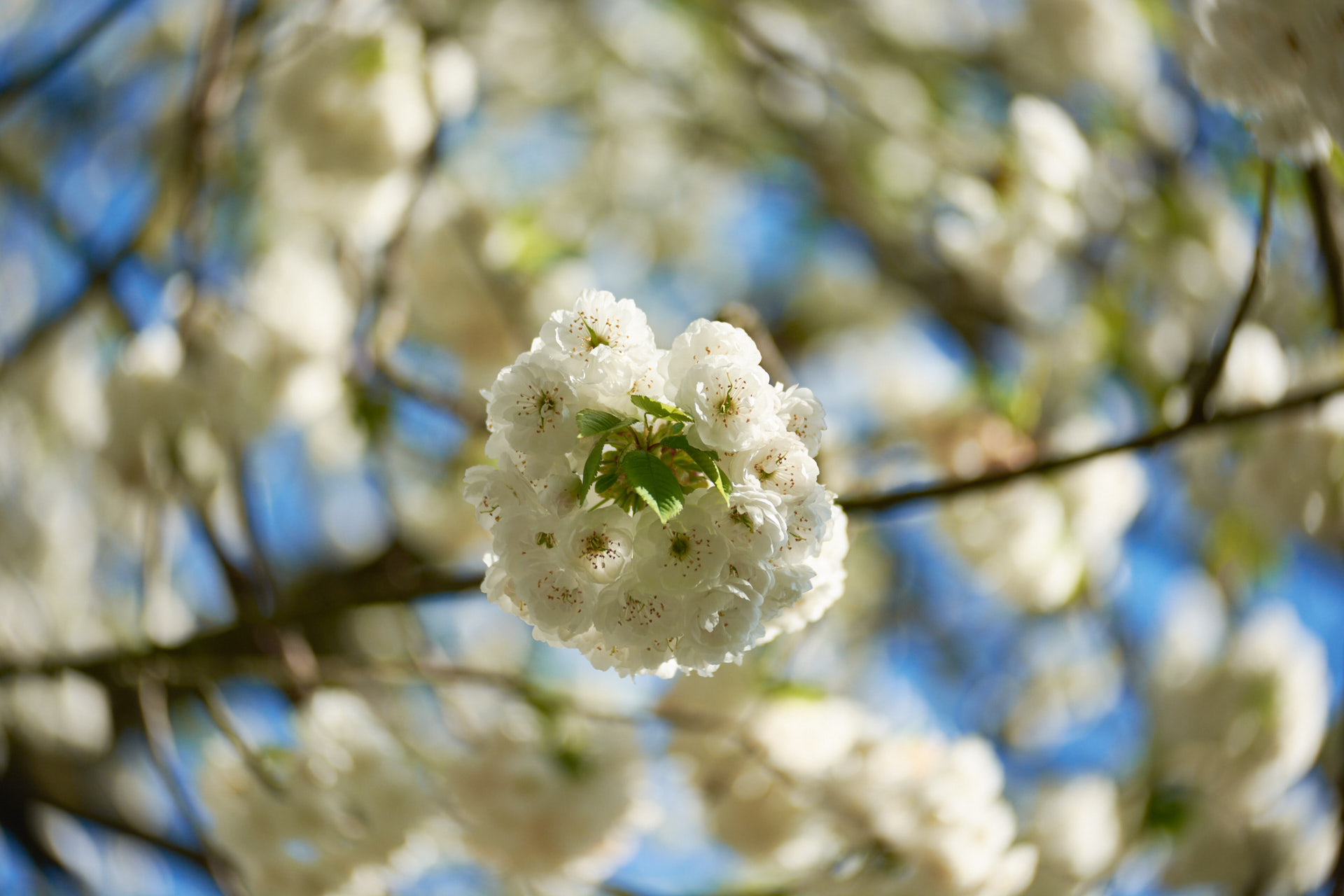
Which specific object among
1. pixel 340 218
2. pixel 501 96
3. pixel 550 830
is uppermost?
pixel 501 96

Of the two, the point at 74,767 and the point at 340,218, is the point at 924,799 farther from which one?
the point at 74,767

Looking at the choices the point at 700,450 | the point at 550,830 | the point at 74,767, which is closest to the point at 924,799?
the point at 550,830

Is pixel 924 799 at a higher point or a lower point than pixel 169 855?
lower

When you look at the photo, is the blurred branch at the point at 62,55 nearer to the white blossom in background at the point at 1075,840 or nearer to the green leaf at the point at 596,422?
the green leaf at the point at 596,422

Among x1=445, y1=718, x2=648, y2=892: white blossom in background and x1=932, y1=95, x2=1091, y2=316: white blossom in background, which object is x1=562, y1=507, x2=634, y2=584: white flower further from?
x1=932, y1=95, x2=1091, y2=316: white blossom in background

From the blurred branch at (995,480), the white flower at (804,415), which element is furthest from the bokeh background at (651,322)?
the white flower at (804,415)

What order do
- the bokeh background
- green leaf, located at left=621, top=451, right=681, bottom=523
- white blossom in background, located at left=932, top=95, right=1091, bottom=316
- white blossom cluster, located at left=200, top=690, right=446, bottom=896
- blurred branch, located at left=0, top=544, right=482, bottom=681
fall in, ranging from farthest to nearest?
white blossom in background, located at left=932, top=95, right=1091, bottom=316
the bokeh background
white blossom cluster, located at left=200, top=690, right=446, bottom=896
blurred branch, located at left=0, top=544, right=482, bottom=681
green leaf, located at left=621, top=451, right=681, bottom=523

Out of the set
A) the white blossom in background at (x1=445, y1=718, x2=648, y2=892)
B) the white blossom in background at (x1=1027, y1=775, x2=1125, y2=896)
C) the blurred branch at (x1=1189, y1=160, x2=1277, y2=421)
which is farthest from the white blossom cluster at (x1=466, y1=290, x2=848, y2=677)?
the white blossom in background at (x1=1027, y1=775, x2=1125, y2=896)

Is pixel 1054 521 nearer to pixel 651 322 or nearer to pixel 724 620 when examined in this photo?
pixel 651 322
